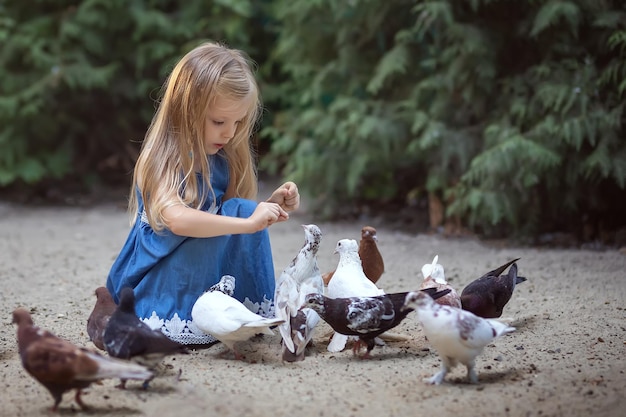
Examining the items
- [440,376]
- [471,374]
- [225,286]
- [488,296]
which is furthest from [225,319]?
[488,296]

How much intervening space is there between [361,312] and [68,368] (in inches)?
50.3

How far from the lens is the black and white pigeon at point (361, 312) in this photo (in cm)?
348

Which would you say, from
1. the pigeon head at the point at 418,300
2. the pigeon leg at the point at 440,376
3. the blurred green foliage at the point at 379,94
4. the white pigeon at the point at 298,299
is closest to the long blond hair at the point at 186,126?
the white pigeon at the point at 298,299

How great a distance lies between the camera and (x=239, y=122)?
4.18 m

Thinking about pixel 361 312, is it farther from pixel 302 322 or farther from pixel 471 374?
pixel 471 374

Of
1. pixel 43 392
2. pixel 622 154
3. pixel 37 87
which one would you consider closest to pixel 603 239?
pixel 622 154

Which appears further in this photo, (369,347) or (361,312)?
(369,347)

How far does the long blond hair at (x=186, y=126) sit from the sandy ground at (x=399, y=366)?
804 mm

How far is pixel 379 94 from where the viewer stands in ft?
24.8

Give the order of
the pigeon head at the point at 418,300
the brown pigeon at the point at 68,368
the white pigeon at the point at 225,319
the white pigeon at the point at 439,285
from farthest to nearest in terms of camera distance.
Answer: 1. the white pigeon at the point at 439,285
2. the white pigeon at the point at 225,319
3. the pigeon head at the point at 418,300
4. the brown pigeon at the point at 68,368

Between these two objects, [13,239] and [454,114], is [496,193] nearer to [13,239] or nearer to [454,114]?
[454,114]

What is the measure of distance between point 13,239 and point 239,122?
3.91 m

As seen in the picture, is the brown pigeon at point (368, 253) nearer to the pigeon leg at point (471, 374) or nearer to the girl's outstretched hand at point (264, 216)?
the girl's outstretched hand at point (264, 216)

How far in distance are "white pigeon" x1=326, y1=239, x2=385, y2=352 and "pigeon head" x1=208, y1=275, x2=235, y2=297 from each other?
49 cm
